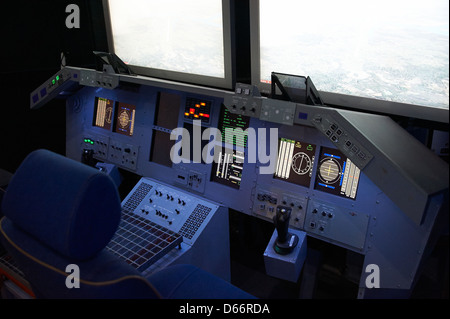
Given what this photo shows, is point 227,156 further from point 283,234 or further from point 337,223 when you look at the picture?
point 337,223

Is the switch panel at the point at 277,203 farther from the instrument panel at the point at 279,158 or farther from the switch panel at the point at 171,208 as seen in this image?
the switch panel at the point at 171,208

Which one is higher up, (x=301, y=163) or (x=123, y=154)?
(x=301, y=163)

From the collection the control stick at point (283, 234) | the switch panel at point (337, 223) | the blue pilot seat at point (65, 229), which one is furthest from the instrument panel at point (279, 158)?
the blue pilot seat at point (65, 229)

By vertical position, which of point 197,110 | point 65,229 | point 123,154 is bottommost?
point 123,154

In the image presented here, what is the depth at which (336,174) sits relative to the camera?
1.84 meters

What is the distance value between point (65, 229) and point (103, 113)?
189 centimetres

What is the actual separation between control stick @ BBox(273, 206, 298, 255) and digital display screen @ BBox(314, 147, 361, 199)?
266 millimetres

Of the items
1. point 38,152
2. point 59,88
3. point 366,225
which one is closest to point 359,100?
point 366,225

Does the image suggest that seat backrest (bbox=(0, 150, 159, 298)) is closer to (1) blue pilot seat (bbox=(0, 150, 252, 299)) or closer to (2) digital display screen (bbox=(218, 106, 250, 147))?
(1) blue pilot seat (bbox=(0, 150, 252, 299))

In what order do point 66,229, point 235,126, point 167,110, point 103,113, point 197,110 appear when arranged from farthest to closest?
point 103,113 < point 167,110 < point 197,110 < point 235,126 < point 66,229

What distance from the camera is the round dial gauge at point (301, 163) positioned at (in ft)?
6.31

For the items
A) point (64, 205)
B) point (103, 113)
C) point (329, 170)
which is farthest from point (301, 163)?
point (103, 113)

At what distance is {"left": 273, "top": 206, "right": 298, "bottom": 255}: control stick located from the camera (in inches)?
67.9
